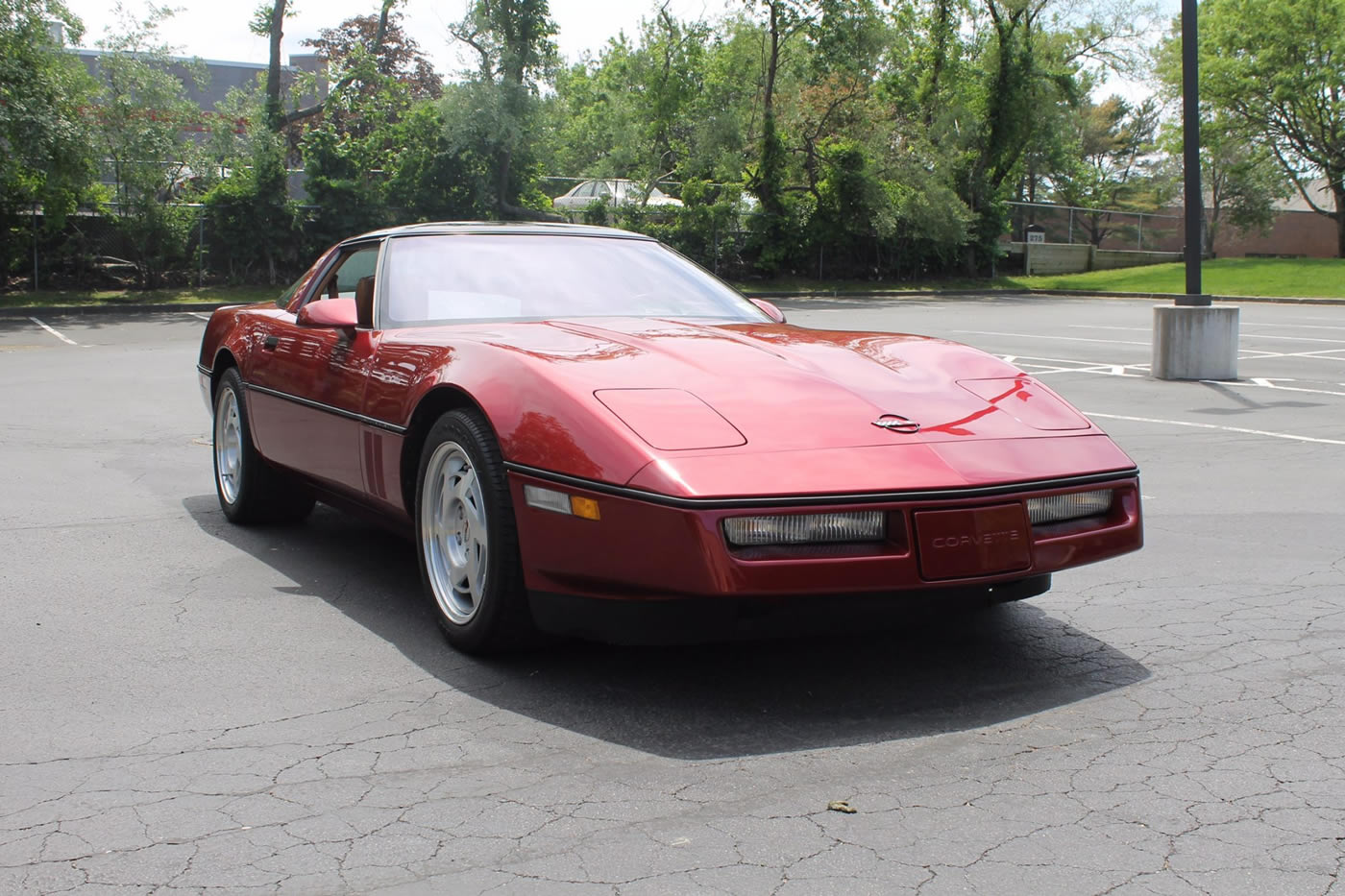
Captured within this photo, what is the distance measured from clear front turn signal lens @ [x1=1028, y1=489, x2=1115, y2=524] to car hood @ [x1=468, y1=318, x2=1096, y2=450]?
8.8 inches

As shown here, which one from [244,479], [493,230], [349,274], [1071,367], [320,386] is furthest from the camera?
[1071,367]

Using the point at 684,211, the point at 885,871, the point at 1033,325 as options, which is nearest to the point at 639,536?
the point at 885,871

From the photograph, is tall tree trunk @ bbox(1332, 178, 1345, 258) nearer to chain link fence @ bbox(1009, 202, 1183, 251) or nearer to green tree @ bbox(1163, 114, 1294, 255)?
green tree @ bbox(1163, 114, 1294, 255)

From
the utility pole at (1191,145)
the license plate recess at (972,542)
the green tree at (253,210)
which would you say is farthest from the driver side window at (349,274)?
the green tree at (253,210)

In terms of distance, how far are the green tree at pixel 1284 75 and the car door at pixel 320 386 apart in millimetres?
45347

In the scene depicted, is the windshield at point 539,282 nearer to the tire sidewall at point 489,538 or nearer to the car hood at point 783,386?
the car hood at point 783,386

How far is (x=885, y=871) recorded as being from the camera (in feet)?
8.54

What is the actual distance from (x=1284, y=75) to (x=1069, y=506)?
46.9 metres

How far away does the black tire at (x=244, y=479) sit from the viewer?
19.2 ft

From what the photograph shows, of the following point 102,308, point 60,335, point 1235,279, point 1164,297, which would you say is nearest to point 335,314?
point 60,335

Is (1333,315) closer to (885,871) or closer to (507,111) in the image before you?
(507,111)

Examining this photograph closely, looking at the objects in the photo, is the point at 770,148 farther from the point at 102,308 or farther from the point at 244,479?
the point at 244,479

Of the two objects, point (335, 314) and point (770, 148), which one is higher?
point (770, 148)

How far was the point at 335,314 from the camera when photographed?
15.8ft
